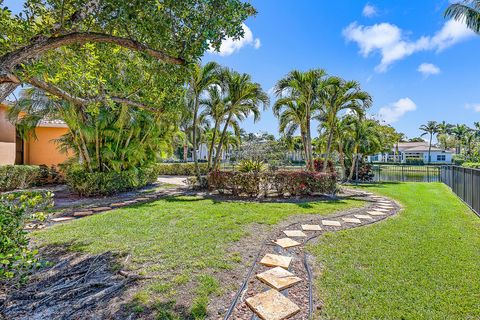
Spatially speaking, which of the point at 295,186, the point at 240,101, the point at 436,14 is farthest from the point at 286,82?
the point at 436,14

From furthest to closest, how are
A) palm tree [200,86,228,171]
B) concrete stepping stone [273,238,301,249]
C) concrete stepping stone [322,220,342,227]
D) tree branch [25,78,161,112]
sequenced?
palm tree [200,86,228,171]
concrete stepping stone [322,220,342,227]
concrete stepping stone [273,238,301,249]
tree branch [25,78,161,112]

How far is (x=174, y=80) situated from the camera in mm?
4340

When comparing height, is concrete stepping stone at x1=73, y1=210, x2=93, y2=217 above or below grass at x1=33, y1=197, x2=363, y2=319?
below

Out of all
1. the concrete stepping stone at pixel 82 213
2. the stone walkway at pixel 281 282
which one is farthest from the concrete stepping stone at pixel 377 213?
the concrete stepping stone at pixel 82 213

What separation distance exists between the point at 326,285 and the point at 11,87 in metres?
5.96

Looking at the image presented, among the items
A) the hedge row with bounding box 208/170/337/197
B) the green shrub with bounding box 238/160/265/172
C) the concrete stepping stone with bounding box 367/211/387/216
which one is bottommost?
the concrete stepping stone with bounding box 367/211/387/216

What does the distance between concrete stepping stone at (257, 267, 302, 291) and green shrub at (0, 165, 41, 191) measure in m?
11.4

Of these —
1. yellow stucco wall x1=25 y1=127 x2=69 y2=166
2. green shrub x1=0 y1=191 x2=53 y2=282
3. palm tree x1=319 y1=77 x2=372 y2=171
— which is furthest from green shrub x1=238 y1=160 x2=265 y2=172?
yellow stucco wall x1=25 y1=127 x2=69 y2=166

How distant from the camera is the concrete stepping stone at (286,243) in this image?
4.23 m

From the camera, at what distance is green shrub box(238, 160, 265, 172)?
10.5 m

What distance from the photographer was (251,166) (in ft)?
34.8

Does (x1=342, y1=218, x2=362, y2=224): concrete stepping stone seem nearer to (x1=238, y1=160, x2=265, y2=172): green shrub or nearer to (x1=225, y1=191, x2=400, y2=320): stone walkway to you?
(x1=225, y1=191, x2=400, y2=320): stone walkway

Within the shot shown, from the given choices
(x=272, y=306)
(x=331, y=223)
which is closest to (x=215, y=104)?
(x=331, y=223)

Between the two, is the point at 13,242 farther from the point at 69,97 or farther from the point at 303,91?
the point at 303,91
